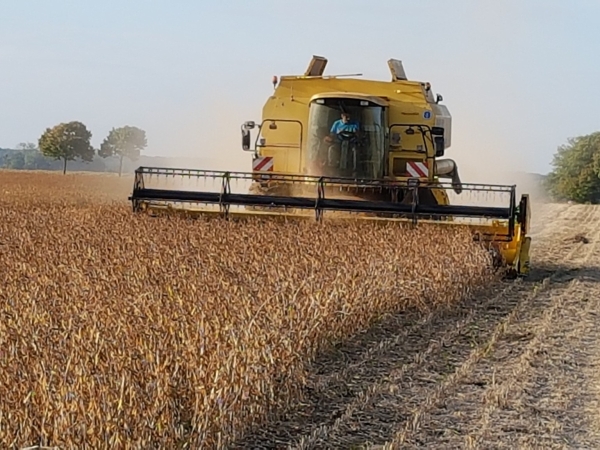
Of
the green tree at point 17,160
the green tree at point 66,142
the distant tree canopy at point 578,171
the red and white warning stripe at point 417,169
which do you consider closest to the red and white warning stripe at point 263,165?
the red and white warning stripe at point 417,169

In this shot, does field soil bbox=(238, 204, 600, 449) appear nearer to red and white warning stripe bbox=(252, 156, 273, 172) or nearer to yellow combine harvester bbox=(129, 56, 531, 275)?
yellow combine harvester bbox=(129, 56, 531, 275)

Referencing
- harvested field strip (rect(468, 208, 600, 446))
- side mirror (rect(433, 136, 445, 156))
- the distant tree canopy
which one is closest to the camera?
harvested field strip (rect(468, 208, 600, 446))

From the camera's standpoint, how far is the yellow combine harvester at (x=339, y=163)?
11.0 m

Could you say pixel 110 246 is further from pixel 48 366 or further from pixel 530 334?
pixel 48 366

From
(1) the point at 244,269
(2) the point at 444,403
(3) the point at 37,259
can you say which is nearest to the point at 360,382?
(2) the point at 444,403

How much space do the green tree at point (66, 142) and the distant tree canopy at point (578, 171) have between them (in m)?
38.9

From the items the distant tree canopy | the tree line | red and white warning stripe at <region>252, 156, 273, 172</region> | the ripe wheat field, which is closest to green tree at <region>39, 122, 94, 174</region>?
the tree line

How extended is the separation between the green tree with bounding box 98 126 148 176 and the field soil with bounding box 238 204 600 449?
280ft

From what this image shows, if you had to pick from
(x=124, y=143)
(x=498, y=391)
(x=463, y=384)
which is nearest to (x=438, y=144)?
(x=463, y=384)

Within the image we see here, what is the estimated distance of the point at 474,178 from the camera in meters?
18.0

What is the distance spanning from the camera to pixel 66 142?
78188mm

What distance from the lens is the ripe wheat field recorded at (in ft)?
12.6

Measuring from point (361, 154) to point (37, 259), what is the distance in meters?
5.18

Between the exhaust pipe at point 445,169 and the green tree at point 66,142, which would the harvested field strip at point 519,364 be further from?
the green tree at point 66,142
